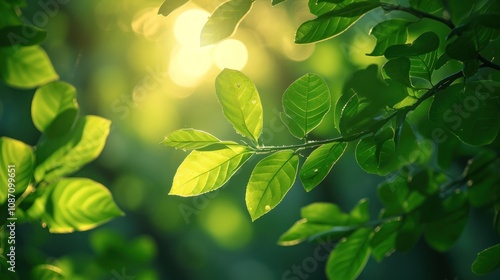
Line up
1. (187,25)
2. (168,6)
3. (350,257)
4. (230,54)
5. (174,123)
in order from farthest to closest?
(174,123)
(230,54)
(187,25)
(350,257)
(168,6)

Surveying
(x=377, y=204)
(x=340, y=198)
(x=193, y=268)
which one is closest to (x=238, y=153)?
(x=340, y=198)

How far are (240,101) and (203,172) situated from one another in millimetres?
95

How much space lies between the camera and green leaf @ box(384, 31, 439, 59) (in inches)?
19.3

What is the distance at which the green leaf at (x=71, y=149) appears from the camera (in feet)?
1.96

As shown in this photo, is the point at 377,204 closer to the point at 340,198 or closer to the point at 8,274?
the point at 340,198

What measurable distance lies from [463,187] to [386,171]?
32 cm

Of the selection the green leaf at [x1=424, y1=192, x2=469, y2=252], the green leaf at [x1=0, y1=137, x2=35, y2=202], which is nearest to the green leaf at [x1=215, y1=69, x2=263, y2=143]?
the green leaf at [x1=0, y1=137, x2=35, y2=202]

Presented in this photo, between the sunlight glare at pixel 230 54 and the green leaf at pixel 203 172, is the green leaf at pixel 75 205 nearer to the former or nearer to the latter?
the green leaf at pixel 203 172

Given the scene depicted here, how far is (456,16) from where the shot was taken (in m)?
0.67

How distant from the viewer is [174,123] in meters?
2.99

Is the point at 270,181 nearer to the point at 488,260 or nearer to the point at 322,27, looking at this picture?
the point at 322,27

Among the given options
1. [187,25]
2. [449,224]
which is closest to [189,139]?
[449,224]

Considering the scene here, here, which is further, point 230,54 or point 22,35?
point 230,54

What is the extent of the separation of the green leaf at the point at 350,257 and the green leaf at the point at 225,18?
400mm
